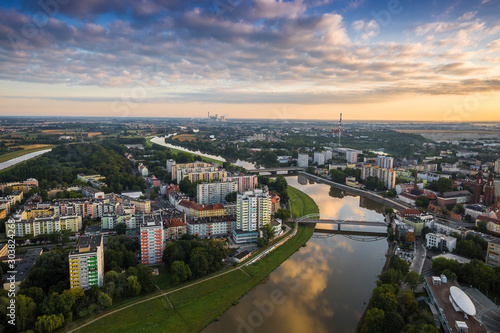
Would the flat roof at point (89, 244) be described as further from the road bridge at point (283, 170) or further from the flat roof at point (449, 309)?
the road bridge at point (283, 170)

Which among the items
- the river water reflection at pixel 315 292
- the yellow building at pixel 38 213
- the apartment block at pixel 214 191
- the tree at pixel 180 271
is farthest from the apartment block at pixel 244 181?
the tree at pixel 180 271

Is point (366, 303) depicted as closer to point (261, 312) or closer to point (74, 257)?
point (261, 312)

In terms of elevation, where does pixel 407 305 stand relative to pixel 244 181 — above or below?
below

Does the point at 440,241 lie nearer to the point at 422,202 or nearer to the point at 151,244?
the point at 422,202

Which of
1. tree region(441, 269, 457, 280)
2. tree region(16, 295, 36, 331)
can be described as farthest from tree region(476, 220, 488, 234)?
tree region(16, 295, 36, 331)

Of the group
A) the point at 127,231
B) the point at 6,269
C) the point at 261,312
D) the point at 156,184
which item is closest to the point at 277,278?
the point at 261,312

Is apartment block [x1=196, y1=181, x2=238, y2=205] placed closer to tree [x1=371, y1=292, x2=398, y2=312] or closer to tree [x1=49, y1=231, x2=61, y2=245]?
tree [x1=49, y1=231, x2=61, y2=245]

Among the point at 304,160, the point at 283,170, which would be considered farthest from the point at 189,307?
the point at 304,160
